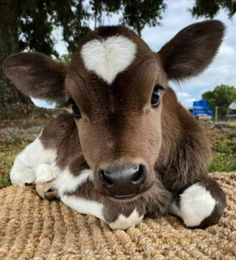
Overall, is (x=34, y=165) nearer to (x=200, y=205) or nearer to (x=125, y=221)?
(x=125, y=221)

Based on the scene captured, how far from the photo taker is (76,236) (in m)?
2.01

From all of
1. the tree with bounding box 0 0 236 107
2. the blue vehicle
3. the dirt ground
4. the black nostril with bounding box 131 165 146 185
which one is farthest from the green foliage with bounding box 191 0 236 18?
the black nostril with bounding box 131 165 146 185

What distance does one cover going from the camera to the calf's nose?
5.27 ft

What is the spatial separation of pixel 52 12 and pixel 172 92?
793 cm

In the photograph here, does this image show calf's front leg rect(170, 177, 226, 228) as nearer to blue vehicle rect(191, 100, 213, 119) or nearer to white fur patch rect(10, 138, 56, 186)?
white fur patch rect(10, 138, 56, 186)

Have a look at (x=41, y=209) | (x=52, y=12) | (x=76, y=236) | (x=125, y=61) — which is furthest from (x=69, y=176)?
(x=52, y=12)

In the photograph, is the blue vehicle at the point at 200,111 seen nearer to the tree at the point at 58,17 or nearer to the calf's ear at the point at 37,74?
the tree at the point at 58,17

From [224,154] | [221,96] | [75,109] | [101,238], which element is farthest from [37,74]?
[221,96]

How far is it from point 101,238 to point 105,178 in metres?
0.38

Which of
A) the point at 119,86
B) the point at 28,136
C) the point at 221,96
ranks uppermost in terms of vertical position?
the point at 119,86

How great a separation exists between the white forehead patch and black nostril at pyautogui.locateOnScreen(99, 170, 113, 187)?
1.22 feet

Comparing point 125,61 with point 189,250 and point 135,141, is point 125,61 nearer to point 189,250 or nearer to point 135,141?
point 135,141

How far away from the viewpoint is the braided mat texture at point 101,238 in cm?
171

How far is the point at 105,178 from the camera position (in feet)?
5.41
